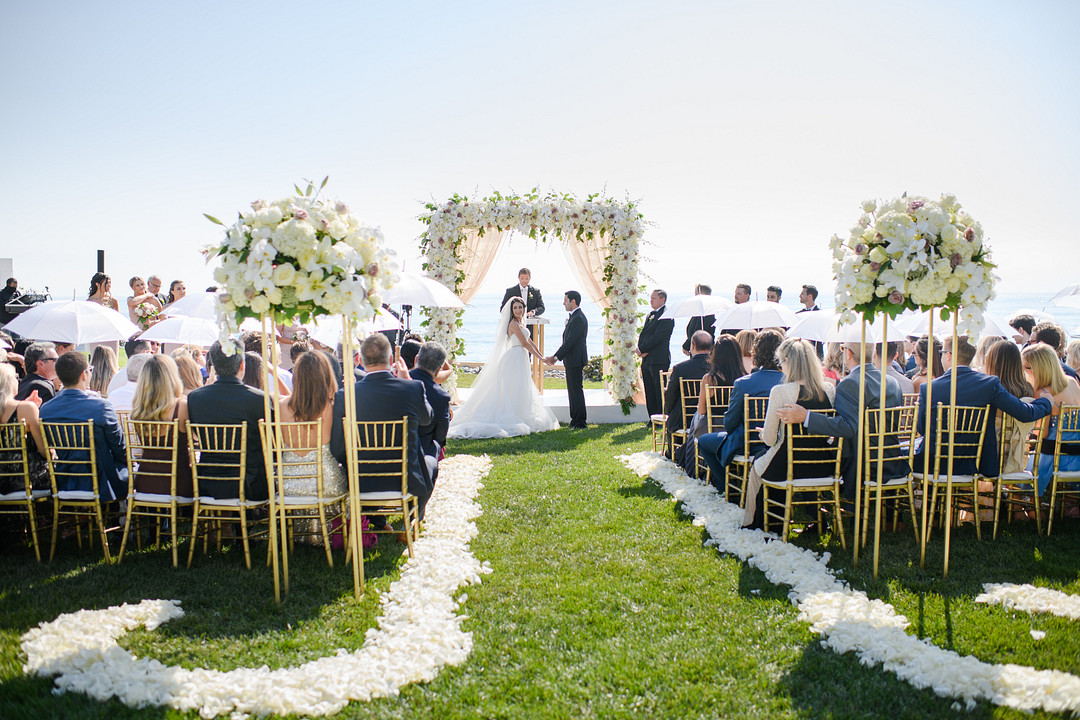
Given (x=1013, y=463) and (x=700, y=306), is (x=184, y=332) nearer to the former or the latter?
(x=700, y=306)

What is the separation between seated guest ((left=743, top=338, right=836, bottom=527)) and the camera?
5.83m

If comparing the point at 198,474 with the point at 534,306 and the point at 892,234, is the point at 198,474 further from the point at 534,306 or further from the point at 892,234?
the point at 534,306

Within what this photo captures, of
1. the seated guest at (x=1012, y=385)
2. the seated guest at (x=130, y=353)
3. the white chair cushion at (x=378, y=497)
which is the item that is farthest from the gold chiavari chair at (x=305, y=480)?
the seated guest at (x=1012, y=385)

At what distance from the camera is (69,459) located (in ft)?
18.5

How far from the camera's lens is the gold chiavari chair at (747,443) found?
640cm

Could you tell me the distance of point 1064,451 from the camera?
6152 mm

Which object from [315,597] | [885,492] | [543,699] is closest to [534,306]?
[885,492]

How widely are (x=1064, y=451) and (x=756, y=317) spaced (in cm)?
389

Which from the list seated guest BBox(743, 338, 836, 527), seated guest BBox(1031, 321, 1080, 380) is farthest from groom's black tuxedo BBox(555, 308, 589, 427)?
seated guest BBox(1031, 321, 1080, 380)

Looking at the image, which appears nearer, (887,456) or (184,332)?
(887,456)

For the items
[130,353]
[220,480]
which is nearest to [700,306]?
[220,480]

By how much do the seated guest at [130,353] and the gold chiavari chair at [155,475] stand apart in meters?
1.71

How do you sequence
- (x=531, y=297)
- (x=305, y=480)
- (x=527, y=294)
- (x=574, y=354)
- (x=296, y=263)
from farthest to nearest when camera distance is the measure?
(x=531, y=297), (x=527, y=294), (x=574, y=354), (x=305, y=480), (x=296, y=263)

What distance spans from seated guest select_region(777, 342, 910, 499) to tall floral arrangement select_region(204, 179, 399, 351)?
3344 millimetres
